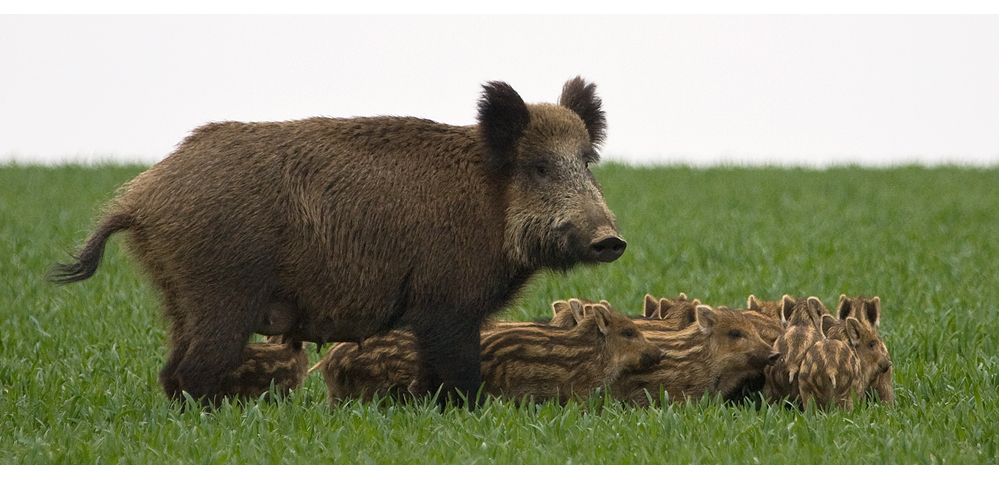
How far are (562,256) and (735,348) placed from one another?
1.31 meters

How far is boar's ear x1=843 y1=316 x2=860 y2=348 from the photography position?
6414 millimetres

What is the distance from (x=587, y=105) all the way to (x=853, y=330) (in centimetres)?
206

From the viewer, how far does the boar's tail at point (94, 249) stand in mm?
6121

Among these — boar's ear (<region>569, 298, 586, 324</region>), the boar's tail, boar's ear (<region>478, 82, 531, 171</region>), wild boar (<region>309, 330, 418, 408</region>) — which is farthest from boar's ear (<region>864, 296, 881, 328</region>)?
the boar's tail

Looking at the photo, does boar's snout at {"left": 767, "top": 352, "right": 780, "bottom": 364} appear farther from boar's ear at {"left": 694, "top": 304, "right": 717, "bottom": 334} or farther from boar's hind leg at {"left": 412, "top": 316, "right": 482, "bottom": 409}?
boar's hind leg at {"left": 412, "top": 316, "right": 482, "bottom": 409}

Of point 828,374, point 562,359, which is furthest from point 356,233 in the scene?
point 828,374

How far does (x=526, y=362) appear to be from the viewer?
21.3 ft

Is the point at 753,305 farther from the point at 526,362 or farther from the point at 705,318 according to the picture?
the point at 526,362

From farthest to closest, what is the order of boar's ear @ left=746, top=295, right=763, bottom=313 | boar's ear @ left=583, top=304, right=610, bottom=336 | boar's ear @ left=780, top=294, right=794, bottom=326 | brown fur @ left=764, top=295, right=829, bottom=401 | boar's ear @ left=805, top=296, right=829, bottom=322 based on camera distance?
1. boar's ear @ left=746, top=295, right=763, bottom=313
2. boar's ear @ left=780, top=294, right=794, bottom=326
3. boar's ear @ left=805, top=296, right=829, bottom=322
4. boar's ear @ left=583, top=304, right=610, bottom=336
5. brown fur @ left=764, top=295, right=829, bottom=401

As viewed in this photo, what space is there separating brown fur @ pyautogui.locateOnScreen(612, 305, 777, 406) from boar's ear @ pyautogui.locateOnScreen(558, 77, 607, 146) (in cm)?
124

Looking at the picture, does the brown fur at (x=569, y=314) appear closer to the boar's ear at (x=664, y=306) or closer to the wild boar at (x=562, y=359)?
the wild boar at (x=562, y=359)

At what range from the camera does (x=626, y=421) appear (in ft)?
19.3

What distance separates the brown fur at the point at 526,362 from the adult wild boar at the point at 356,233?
277mm

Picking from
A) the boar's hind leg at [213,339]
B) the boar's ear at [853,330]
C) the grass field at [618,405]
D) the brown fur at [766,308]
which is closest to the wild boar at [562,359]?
the grass field at [618,405]
